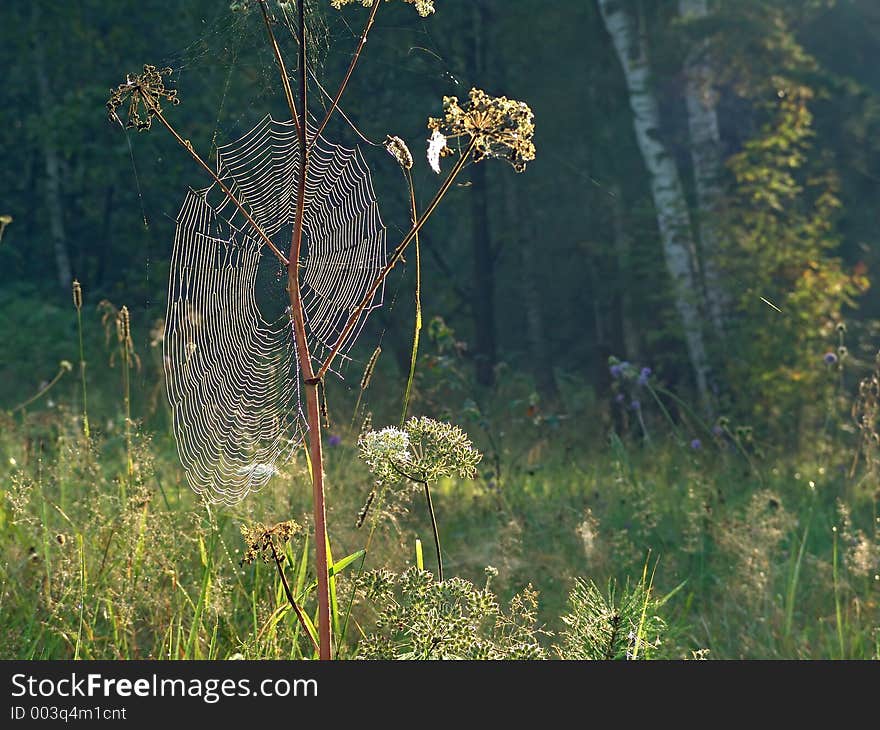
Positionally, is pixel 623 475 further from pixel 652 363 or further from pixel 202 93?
pixel 202 93

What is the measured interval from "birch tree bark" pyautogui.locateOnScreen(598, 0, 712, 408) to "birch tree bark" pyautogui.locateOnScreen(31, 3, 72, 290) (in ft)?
24.0

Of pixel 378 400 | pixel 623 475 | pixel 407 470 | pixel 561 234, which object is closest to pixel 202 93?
pixel 378 400

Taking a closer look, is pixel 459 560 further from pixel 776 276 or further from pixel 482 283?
pixel 482 283

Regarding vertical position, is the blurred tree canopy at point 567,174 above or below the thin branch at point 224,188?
above

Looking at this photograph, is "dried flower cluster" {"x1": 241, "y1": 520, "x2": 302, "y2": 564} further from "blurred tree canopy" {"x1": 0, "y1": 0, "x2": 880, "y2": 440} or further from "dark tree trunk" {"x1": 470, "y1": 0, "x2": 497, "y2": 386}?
"dark tree trunk" {"x1": 470, "y1": 0, "x2": 497, "y2": 386}

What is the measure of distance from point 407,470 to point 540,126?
10.9 m

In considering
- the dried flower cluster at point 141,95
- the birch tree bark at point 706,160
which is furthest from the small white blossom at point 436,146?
the birch tree bark at point 706,160

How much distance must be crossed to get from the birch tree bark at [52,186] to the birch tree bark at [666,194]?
7.32 metres

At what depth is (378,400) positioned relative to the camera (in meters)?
8.62

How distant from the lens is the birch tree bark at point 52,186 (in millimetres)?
13344

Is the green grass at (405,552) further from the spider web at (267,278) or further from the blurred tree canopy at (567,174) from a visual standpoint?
the blurred tree canopy at (567,174)

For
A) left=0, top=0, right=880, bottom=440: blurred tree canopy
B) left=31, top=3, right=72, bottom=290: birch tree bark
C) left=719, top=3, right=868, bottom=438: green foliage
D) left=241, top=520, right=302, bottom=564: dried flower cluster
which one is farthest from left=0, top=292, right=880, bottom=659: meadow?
left=31, top=3, right=72, bottom=290: birch tree bark

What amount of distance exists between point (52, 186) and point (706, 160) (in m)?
8.73

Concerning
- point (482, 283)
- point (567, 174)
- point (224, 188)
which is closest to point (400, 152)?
point (224, 188)
